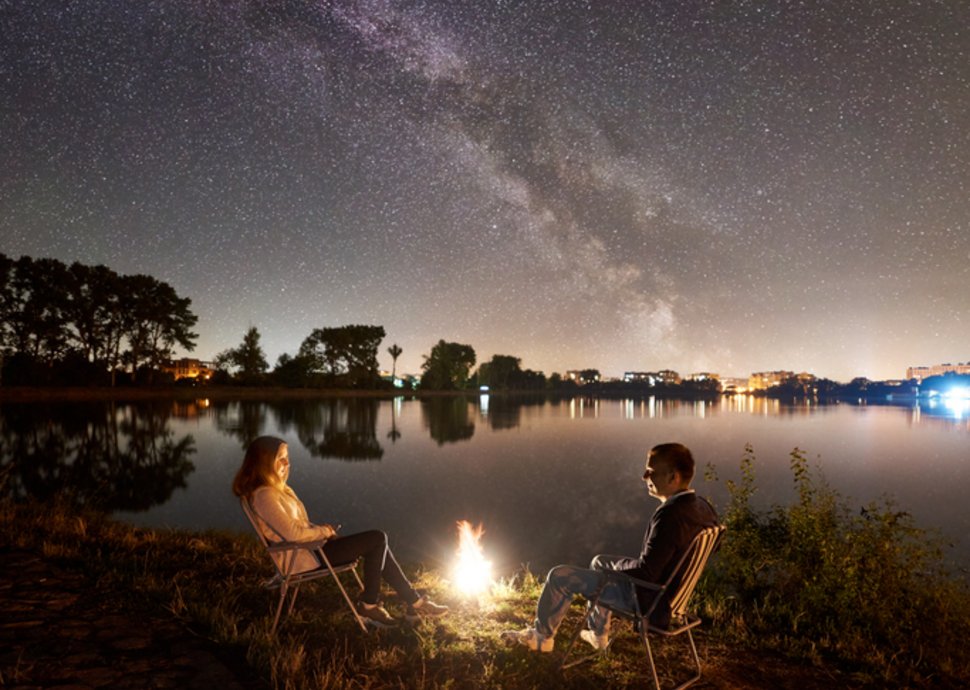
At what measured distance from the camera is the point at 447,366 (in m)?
146

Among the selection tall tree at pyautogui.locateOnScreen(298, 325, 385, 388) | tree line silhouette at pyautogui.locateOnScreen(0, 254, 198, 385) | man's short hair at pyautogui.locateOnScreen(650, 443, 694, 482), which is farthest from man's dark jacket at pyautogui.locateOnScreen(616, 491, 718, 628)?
tall tree at pyautogui.locateOnScreen(298, 325, 385, 388)

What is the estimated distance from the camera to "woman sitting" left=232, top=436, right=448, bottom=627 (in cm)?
466

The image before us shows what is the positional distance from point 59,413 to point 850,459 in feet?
177

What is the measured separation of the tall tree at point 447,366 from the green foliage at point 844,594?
449 feet

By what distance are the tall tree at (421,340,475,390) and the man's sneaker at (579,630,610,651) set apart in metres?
140

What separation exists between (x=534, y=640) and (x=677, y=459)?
1949 mm

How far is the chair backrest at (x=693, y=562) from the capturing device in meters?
3.78

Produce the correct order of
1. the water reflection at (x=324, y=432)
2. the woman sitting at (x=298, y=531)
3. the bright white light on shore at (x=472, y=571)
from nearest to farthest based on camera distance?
1. the woman sitting at (x=298, y=531)
2. the bright white light on shore at (x=472, y=571)
3. the water reflection at (x=324, y=432)

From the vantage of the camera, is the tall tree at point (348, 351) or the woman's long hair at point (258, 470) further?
the tall tree at point (348, 351)

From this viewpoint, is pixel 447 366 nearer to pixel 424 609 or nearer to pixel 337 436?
pixel 337 436

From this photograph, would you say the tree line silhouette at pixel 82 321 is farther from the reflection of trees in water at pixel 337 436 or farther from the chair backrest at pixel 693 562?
the chair backrest at pixel 693 562

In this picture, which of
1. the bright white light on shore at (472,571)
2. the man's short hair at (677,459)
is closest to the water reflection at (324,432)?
the bright white light on shore at (472,571)

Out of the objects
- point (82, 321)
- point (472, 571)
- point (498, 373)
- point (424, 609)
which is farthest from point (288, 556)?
point (498, 373)

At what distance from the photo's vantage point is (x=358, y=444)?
33438mm
